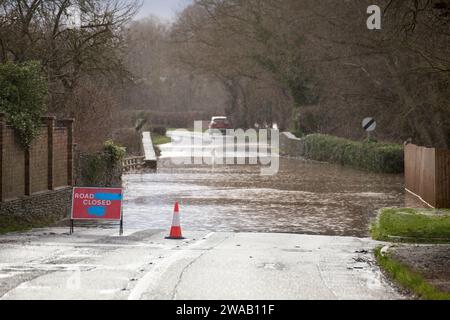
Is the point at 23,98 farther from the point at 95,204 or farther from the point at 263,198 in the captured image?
the point at 263,198

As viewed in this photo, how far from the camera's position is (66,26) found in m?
33.8

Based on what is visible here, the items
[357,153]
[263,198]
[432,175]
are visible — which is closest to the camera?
[432,175]

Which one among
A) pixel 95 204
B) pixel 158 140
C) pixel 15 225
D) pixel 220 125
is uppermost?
pixel 220 125

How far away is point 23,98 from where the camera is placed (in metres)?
21.8

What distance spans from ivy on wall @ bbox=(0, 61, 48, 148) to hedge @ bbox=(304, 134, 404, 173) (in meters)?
21.4

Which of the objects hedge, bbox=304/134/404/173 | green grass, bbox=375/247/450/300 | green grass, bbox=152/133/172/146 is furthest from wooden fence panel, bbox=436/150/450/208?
green grass, bbox=152/133/172/146

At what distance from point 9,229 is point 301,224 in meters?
7.25

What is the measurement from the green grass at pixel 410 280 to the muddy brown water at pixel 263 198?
6553 millimetres

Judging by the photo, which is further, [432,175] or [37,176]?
[432,175]

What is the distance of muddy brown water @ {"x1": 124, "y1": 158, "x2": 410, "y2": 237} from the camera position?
22.0 metres

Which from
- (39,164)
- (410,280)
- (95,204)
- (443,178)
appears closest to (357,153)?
(443,178)

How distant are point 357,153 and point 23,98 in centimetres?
2546

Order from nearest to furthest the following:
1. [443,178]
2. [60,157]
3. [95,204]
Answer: [95,204] < [60,157] < [443,178]

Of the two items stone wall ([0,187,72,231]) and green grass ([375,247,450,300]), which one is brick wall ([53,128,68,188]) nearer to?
stone wall ([0,187,72,231])
